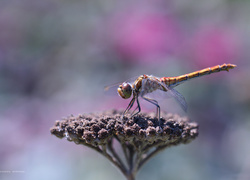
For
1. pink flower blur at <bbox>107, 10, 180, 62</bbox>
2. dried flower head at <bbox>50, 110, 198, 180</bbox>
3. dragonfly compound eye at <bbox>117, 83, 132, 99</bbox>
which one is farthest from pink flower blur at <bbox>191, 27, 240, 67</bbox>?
dried flower head at <bbox>50, 110, 198, 180</bbox>

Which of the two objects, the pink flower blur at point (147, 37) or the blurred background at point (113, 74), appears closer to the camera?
the blurred background at point (113, 74)

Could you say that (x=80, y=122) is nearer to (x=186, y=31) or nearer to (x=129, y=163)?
(x=129, y=163)

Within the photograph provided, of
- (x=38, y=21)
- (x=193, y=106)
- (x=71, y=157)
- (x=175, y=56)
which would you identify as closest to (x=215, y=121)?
(x=193, y=106)

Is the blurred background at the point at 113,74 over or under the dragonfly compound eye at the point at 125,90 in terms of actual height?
over

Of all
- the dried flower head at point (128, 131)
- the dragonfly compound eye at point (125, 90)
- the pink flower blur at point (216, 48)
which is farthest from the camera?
the pink flower blur at point (216, 48)

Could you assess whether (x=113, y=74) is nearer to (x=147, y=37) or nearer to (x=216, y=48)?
(x=147, y=37)

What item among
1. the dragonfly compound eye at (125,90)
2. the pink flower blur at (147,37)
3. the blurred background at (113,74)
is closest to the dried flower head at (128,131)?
the dragonfly compound eye at (125,90)

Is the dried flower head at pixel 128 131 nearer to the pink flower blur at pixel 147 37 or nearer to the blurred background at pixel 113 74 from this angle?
the blurred background at pixel 113 74

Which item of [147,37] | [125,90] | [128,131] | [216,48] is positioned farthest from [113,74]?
[128,131]
